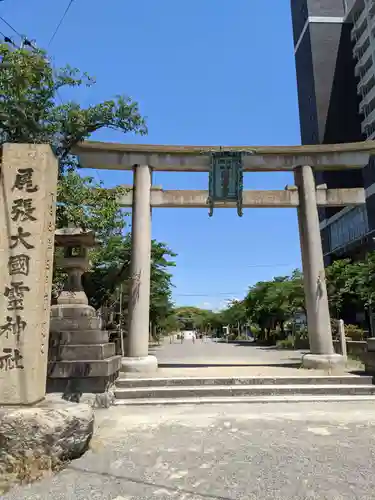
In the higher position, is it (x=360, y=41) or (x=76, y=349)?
(x=360, y=41)

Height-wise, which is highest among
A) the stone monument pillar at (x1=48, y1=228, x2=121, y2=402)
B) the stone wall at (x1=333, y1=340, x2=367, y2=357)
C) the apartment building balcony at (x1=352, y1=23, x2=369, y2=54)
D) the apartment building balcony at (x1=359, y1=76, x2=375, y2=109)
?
the apartment building balcony at (x1=352, y1=23, x2=369, y2=54)

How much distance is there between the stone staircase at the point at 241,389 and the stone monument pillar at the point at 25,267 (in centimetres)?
353

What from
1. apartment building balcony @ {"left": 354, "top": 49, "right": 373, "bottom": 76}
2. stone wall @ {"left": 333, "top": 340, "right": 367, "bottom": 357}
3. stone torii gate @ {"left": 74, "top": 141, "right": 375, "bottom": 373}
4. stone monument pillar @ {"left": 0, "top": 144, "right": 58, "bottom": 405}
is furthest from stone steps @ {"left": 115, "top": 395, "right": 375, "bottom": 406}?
apartment building balcony @ {"left": 354, "top": 49, "right": 373, "bottom": 76}

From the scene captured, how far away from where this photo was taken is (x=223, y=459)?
4352 mm

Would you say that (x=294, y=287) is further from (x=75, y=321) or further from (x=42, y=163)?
(x=42, y=163)

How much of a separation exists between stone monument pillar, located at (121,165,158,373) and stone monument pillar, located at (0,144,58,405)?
5.55 m

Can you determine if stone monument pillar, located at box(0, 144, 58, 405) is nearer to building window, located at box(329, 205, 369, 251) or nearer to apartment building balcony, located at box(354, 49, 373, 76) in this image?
building window, located at box(329, 205, 369, 251)

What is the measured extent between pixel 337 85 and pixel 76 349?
51453 mm

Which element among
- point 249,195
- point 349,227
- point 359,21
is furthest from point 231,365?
point 359,21

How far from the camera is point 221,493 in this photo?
3.49 metres

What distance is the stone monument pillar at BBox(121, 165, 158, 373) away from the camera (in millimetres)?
10183

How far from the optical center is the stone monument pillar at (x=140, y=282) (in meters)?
10.2

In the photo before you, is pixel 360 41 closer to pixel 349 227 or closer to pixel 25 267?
pixel 349 227

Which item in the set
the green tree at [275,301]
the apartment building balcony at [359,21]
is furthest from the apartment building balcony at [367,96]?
the green tree at [275,301]
